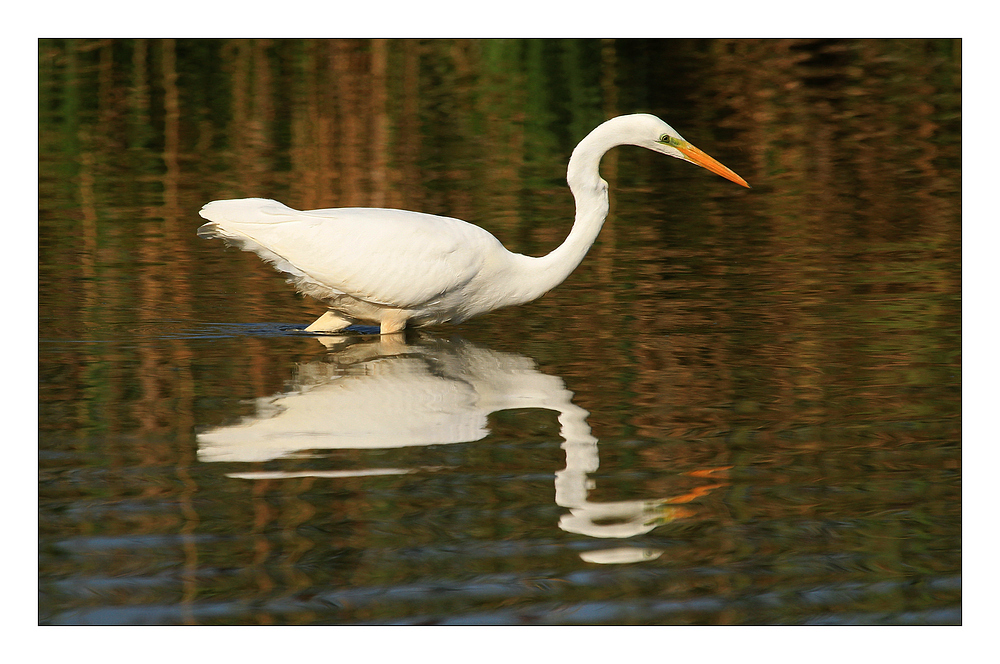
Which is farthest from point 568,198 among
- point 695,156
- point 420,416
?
point 420,416

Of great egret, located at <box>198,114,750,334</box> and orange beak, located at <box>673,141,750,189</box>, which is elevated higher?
orange beak, located at <box>673,141,750,189</box>

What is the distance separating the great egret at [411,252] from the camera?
7.65 metres

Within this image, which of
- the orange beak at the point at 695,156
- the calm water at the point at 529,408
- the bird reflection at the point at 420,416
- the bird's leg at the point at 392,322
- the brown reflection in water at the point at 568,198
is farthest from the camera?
the orange beak at the point at 695,156

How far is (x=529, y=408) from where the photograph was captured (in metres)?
6.39

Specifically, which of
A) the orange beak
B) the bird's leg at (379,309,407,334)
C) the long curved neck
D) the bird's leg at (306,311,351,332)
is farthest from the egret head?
the bird's leg at (306,311,351,332)

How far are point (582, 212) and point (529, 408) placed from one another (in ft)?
6.89

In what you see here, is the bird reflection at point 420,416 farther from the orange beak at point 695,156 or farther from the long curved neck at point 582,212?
the orange beak at point 695,156

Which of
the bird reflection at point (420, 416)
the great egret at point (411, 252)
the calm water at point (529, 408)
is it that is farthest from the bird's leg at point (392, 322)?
the bird reflection at point (420, 416)

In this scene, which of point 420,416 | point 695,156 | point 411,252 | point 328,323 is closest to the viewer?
point 420,416

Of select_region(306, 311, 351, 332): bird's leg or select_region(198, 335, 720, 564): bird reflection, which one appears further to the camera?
select_region(306, 311, 351, 332): bird's leg

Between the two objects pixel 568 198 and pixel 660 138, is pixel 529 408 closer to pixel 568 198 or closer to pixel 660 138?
pixel 660 138

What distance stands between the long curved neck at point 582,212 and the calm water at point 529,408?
1.30ft

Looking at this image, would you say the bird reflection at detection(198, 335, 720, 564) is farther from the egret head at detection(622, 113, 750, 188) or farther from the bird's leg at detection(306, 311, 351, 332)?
the egret head at detection(622, 113, 750, 188)

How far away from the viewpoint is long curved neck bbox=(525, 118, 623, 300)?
7.99m
